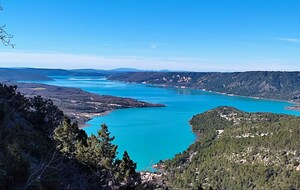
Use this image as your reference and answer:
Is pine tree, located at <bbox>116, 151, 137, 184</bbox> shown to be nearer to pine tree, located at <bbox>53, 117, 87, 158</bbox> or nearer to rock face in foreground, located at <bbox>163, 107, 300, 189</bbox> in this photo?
pine tree, located at <bbox>53, 117, 87, 158</bbox>

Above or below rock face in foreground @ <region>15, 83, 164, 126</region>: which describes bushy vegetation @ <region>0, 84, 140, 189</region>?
above

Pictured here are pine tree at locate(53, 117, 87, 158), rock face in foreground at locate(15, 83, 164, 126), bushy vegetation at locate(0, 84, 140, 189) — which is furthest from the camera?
rock face in foreground at locate(15, 83, 164, 126)

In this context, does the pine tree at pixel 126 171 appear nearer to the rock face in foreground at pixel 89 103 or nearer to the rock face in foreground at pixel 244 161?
the rock face in foreground at pixel 244 161

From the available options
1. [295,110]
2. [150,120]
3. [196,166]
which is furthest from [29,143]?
[295,110]

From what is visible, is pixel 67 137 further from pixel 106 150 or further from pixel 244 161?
pixel 244 161

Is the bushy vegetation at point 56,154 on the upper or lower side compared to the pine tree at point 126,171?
upper

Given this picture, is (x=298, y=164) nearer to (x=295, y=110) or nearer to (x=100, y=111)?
(x=100, y=111)

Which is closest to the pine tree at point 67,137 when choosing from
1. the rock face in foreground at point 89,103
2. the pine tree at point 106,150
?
the pine tree at point 106,150

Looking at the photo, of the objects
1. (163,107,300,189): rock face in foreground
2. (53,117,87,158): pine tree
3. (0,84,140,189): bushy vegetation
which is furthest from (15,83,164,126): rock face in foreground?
(0,84,140,189): bushy vegetation
